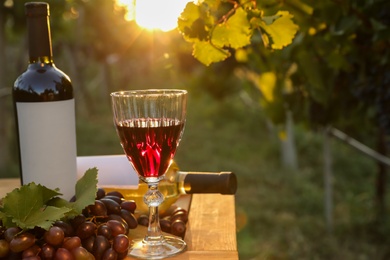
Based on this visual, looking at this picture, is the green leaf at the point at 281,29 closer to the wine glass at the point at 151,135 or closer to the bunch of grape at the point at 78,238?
the wine glass at the point at 151,135

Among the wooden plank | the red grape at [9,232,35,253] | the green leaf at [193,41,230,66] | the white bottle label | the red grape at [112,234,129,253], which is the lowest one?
the wooden plank

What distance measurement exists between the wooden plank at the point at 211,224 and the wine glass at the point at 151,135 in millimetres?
58

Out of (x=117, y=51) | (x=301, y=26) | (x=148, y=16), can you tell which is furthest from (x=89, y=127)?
(x=301, y=26)

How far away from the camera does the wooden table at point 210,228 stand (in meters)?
1.17

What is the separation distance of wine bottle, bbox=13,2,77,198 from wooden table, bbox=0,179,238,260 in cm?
29

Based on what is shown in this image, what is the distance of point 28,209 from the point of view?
1095 mm

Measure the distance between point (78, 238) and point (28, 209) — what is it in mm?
111

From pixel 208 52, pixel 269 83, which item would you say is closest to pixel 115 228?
pixel 208 52

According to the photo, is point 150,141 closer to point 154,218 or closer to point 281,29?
point 154,218

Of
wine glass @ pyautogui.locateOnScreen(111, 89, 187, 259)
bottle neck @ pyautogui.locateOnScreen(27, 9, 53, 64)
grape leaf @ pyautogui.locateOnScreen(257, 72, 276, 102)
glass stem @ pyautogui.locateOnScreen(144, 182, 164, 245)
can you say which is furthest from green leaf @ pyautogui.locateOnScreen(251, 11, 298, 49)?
grape leaf @ pyautogui.locateOnScreen(257, 72, 276, 102)

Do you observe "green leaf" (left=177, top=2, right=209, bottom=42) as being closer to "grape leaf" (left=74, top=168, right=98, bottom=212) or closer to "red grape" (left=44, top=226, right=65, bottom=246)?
"grape leaf" (left=74, top=168, right=98, bottom=212)

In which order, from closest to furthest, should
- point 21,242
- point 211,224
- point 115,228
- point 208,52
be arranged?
point 21,242
point 115,228
point 208,52
point 211,224

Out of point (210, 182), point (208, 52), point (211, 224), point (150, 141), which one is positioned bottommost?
point (211, 224)

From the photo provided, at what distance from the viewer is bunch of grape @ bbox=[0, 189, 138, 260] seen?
105 cm
